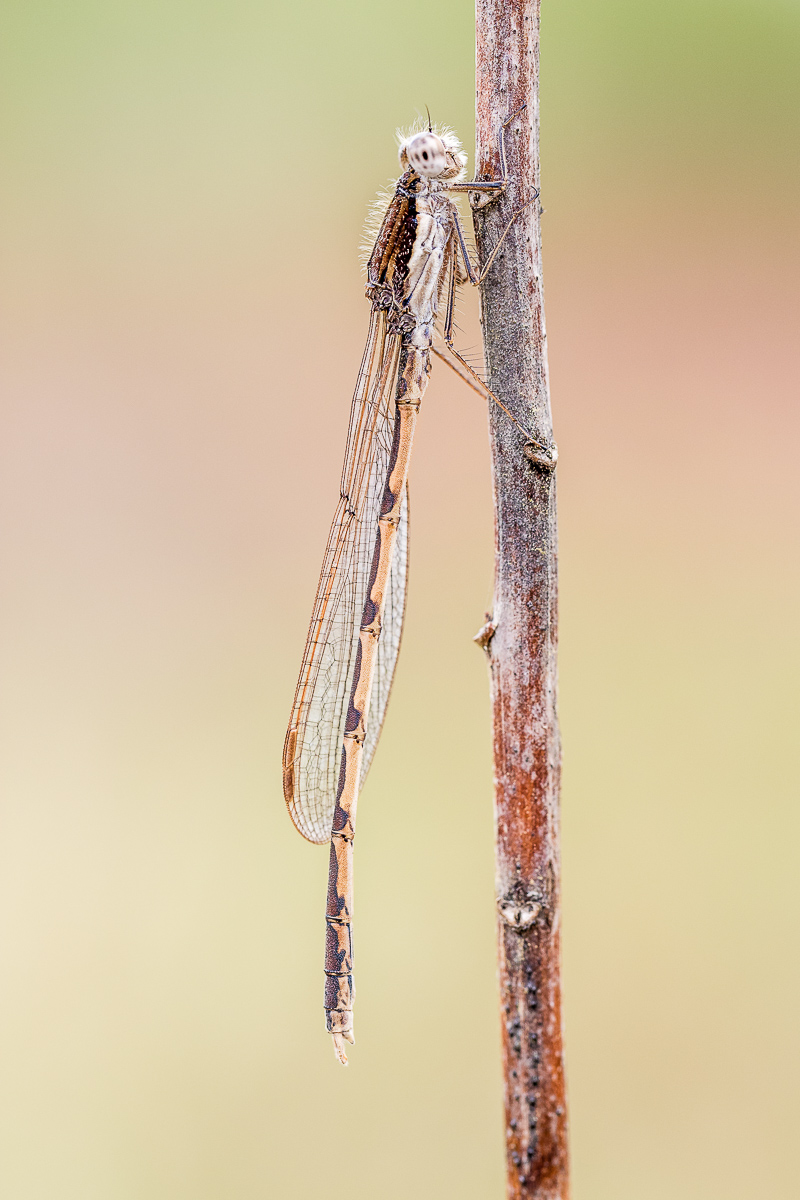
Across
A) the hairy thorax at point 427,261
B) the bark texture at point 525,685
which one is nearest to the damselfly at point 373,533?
the hairy thorax at point 427,261

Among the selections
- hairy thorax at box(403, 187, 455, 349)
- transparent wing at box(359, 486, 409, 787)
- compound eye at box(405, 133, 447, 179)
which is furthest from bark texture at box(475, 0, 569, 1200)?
transparent wing at box(359, 486, 409, 787)

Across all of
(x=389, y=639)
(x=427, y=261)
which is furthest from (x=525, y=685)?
(x=427, y=261)

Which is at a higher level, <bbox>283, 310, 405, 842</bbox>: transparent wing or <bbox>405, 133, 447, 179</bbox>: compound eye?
<bbox>405, 133, 447, 179</bbox>: compound eye

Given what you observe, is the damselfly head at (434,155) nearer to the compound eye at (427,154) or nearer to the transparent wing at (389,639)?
the compound eye at (427,154)

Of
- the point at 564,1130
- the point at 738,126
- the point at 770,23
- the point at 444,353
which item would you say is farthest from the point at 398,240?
the point at 770,23

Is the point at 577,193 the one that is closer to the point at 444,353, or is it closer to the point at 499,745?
the point at 444,353

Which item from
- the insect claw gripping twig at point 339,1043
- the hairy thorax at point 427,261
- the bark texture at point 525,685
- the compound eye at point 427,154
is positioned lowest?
the insect claw gripping twig at point 339,1043

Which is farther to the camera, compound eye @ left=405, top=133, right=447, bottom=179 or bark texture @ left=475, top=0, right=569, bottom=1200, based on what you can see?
compound eye @ left=405, top=133, right=447, bottom=179

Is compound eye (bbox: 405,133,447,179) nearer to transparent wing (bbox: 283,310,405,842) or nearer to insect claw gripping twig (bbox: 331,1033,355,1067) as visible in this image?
transparent wing (bbox: 283,310,405,842)
